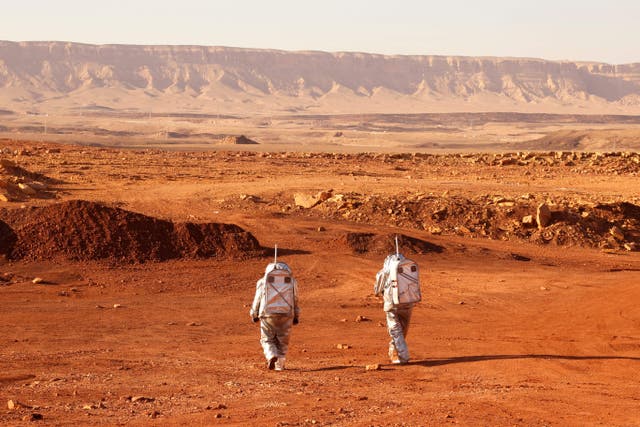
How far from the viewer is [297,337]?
1686 centimetres

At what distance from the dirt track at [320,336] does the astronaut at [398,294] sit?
0.28 metres

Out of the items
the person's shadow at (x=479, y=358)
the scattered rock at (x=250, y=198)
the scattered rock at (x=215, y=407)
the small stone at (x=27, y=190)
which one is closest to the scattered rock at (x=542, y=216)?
the scattered rock at (x=250, y=198)

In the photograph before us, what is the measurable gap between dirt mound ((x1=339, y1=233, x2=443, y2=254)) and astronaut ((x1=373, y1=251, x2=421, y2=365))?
1091 cm

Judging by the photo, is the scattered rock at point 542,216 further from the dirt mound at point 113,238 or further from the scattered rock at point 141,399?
the scattered rock at point 141,399

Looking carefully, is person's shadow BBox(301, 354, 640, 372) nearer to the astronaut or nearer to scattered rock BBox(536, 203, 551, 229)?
the astronaut

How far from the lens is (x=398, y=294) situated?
1432 cm

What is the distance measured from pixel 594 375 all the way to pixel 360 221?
1630 cm

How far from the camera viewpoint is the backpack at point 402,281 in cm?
1432

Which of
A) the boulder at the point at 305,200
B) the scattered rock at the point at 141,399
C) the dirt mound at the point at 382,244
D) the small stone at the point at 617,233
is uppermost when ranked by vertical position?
the scattered rock at the point at 141,399

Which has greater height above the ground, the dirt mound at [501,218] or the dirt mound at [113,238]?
the dirt mound at [113,238]

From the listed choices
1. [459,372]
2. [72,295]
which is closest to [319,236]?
[72,295]

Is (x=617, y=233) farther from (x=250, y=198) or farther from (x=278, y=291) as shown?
(x=278, y=291)

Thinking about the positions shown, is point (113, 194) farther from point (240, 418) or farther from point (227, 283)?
point (240, 418)

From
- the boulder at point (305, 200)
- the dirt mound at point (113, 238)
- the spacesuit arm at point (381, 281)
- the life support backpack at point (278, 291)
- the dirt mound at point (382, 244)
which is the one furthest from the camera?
the boulder at point (305, 200)
